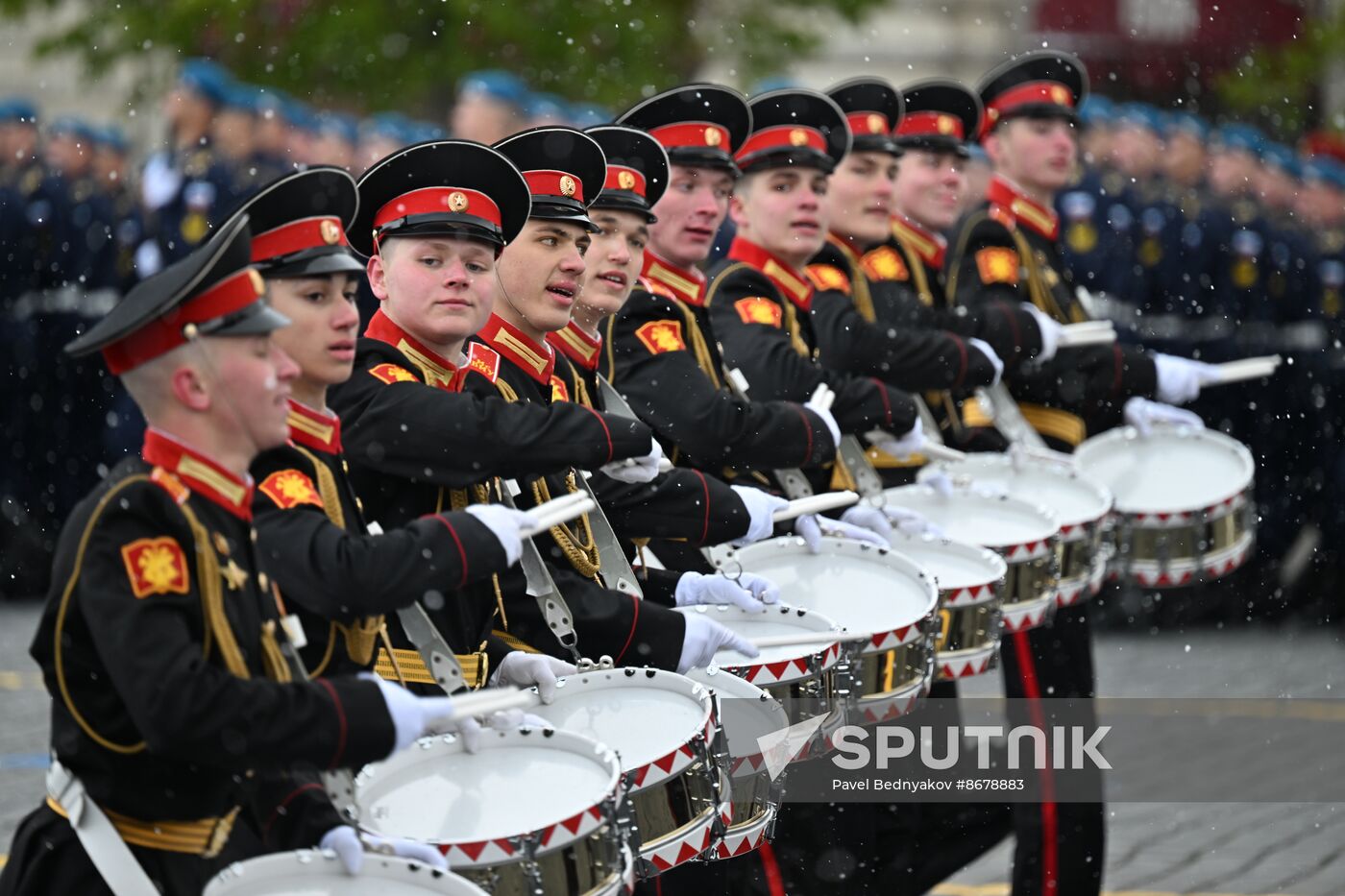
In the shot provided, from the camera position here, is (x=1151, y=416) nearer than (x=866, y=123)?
No

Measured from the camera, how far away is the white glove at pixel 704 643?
5078mm

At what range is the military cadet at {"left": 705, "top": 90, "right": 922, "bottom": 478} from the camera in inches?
255

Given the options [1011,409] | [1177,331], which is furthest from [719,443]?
[1177,331]

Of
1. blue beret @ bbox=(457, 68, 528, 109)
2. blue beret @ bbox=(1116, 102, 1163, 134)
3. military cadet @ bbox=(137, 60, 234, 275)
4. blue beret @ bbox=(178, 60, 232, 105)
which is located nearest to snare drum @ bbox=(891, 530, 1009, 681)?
military cadet @ bbox=(137, 60, 234, 275)

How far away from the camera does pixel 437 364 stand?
15.6ft

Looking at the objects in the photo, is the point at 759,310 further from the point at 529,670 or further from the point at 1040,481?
the point at 529,670

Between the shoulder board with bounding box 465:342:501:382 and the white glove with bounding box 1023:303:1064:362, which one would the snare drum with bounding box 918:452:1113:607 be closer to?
the white glove with bounding box 1023:303:1064:362

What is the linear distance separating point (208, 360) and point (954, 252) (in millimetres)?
4944

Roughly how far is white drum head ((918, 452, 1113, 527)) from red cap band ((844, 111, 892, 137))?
1.14 m

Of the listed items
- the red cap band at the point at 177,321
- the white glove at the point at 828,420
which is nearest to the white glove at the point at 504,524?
the red cap band at the point at 177,321

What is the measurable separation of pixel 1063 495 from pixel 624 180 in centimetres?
213

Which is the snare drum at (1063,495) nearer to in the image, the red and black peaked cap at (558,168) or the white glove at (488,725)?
the red and black peaked cap at (558,168)

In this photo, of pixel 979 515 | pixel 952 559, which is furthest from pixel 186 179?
pixel 952 559

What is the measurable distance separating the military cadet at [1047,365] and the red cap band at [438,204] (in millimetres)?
3069
